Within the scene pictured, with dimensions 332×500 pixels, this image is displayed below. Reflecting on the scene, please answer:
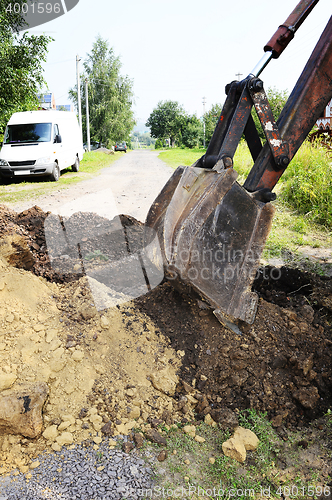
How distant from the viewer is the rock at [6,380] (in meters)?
2.29

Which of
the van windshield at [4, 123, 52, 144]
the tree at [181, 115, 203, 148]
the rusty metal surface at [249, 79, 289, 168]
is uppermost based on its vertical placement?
the rusty metal surface at [249, 79, 289, 168]

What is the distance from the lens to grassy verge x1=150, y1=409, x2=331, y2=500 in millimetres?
2014

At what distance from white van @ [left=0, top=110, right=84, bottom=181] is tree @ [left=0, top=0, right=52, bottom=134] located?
762mm

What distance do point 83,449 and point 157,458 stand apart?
45 cm

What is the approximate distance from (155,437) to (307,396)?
1206mm

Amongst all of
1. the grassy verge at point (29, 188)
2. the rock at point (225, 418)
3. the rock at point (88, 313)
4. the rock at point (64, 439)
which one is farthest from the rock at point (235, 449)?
the grassy verge at point (29, 188)

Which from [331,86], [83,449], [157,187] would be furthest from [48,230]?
[157,187]

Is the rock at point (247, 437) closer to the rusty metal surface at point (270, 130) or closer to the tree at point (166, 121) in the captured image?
the rusty metal surface at point (270, 130)

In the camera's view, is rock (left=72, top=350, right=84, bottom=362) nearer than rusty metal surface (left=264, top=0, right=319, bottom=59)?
Yes

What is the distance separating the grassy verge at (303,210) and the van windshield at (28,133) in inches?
321

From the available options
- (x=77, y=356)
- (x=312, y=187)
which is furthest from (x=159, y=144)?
(x=77, y=356)

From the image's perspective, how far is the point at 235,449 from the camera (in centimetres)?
219

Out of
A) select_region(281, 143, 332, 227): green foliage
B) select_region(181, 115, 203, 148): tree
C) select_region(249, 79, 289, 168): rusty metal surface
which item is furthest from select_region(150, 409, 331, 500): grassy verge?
select_region(181, 115, 203, 148): tree

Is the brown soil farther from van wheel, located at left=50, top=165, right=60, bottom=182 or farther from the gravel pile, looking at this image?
van wheel, located at left=50, top=165, right=60, bottom=182
